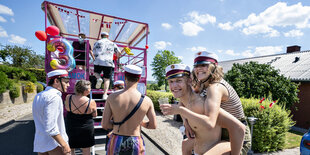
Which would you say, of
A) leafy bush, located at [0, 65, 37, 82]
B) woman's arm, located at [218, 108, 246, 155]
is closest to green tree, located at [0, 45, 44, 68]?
leafy bush, located at [0, 65, 37, 82]

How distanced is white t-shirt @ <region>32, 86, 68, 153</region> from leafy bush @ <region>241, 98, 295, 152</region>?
5.33 m

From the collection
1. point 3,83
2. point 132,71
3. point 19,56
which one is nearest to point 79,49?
point 132,71

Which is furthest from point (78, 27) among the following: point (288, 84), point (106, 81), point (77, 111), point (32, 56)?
point (32, 56)

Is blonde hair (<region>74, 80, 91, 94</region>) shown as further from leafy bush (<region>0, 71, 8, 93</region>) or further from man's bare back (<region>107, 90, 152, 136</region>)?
leafy bush (<region>0, 71, 8, 93</region>)

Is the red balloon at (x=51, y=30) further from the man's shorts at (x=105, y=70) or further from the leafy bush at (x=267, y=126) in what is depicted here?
the leafy bush at (x=267, y=126)

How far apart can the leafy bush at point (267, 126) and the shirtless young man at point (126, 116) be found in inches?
171

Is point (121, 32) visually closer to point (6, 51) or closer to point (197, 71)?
point (197, 71)

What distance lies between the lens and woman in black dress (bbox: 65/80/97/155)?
9.25ft

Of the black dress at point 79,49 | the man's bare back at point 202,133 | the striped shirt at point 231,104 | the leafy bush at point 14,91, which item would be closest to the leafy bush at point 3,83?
the leafy bush at point 14,91

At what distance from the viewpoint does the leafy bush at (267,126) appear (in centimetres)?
452

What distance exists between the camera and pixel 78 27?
797 cm

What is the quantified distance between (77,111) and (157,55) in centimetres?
4016

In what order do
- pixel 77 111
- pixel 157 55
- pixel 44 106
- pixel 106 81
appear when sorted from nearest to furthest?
1. pixel 44 106
2. pixel 77 111
3. pixel 106 81
4. pixel 157 55

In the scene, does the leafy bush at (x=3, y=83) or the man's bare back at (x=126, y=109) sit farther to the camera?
the leafy bush at (x=3, y=83)
